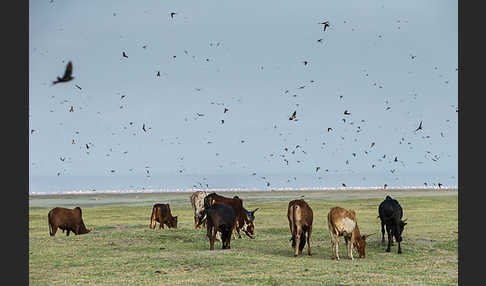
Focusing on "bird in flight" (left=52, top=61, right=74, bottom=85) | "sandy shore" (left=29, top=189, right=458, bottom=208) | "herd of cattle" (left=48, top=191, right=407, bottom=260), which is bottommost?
"sandy shore" (left=29, top=189, right=458, bottom=208)

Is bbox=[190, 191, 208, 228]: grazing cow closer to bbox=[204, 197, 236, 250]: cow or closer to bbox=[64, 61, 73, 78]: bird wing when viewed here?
bbox=[204, 197, 236, 250]: cow

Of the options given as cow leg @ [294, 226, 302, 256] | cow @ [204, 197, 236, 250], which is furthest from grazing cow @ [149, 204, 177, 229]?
cow leg @ [294, 226, 302, 256]

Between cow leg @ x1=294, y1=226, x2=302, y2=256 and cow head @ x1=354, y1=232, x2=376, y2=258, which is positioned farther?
cow leg @ x1=294, y1=226, x2=302, y2=256

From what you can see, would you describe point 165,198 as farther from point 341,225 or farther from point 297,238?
point 341,225

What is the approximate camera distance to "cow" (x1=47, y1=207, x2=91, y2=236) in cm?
3394

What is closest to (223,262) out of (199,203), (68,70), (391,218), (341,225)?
(341,225)

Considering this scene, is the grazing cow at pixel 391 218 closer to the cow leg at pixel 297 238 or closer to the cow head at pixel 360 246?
the cow head at pixel 360 246

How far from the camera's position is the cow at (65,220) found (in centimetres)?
3394

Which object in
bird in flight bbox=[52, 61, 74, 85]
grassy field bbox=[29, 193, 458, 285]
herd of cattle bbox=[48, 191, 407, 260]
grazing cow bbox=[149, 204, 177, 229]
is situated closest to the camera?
bird in flight bbox=[52, 61, 74, 85]

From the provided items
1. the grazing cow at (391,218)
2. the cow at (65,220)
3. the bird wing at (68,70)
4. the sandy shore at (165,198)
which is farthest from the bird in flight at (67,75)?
the sandy shore at (165,198)

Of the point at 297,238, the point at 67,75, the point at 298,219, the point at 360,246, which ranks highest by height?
the point at 67,75

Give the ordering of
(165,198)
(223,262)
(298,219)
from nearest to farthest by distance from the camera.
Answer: (223,262)
(298,219)
(165,198)

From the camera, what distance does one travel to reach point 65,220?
34250 mm

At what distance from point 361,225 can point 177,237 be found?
15.4 meters
